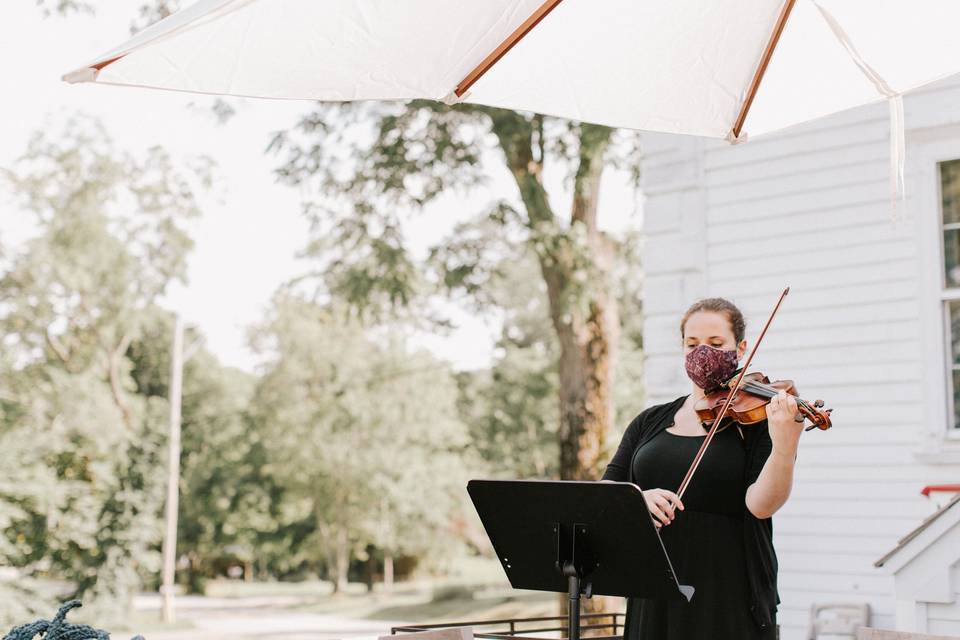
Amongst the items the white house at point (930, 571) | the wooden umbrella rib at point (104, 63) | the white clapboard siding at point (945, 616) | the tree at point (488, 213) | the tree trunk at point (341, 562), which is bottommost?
the tree trunk at point (341, 562)

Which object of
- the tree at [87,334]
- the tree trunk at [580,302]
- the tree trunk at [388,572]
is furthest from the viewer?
the tree trunk at [388,572]

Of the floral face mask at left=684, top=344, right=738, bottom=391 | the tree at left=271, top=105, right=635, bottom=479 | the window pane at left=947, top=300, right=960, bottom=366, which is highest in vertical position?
the tree at left=271, top=105, right=635, bottom=479

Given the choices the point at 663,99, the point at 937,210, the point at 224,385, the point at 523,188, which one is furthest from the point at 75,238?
the point at 663,99

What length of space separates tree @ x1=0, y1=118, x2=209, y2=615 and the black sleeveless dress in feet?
58.3

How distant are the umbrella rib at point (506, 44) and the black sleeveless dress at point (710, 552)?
1.04m

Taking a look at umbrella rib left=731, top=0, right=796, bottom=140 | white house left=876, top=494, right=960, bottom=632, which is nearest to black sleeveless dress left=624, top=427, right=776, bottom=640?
umbrella rib left=731, top=0, right=796, bottom=140

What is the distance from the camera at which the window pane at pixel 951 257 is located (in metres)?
5.64

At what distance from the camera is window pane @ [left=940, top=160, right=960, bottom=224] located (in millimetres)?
5645

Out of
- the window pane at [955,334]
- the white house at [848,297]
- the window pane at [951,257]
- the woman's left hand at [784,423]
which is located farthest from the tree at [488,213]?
the woman's left hand at [784,423]

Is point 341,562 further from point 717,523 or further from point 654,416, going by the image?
point 717,523

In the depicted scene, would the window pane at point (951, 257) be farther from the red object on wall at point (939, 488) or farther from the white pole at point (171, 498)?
the white pole at point (171, 498)

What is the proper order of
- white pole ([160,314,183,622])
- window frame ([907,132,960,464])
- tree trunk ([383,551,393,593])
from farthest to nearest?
tree trunk ([383,551,393,593]) → white pole ([160,314,183,622]) → window frame ([907,132,960,464])

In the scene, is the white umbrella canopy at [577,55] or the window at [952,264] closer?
the white umbrella canopy at [577,55]

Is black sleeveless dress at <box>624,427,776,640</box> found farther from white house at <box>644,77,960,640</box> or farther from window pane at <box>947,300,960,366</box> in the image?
window pane at <box>947,300,960,366</box>
